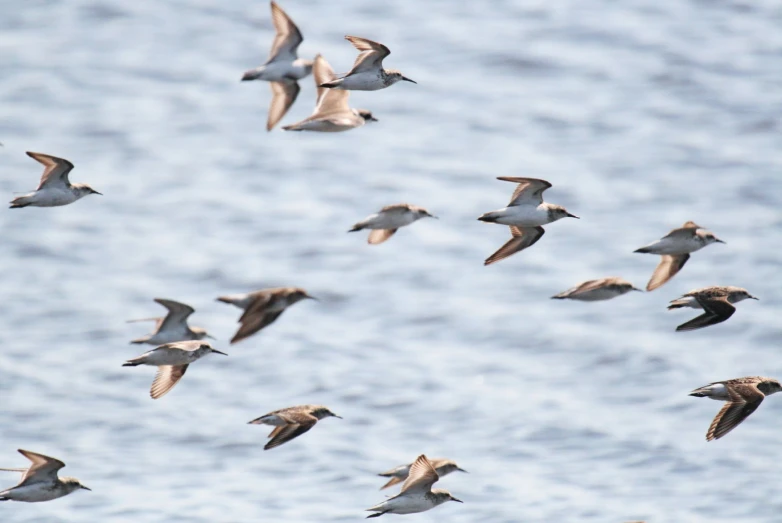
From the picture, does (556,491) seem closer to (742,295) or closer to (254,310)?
(742,295)

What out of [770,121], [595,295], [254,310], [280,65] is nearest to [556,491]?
[595,295]

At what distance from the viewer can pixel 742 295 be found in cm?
1441

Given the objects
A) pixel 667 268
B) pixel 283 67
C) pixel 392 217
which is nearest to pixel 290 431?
pixel 392 217

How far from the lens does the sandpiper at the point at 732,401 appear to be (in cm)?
1223

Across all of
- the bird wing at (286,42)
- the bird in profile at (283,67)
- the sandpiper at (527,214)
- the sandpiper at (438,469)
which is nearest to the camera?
the sandpiper at (527,214)

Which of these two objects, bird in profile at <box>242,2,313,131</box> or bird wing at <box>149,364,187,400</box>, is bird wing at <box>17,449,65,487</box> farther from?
bird in profile at <box>242,2,313,131</box>

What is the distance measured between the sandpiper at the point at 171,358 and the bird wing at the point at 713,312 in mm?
4111

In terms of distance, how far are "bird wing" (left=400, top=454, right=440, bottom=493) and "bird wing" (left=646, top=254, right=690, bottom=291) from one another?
3.03 metres

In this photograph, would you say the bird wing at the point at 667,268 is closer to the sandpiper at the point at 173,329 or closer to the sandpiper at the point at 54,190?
the sandpiper at the point at 173,329

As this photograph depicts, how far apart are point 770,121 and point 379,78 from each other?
16.5 meters

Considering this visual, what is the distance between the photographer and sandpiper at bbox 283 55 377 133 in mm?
14562

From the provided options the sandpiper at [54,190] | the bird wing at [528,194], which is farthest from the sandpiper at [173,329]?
the bird wing at [528,194]

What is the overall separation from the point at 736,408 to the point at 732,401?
0.15 meters

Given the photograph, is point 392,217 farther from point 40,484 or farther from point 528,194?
point 40,484
